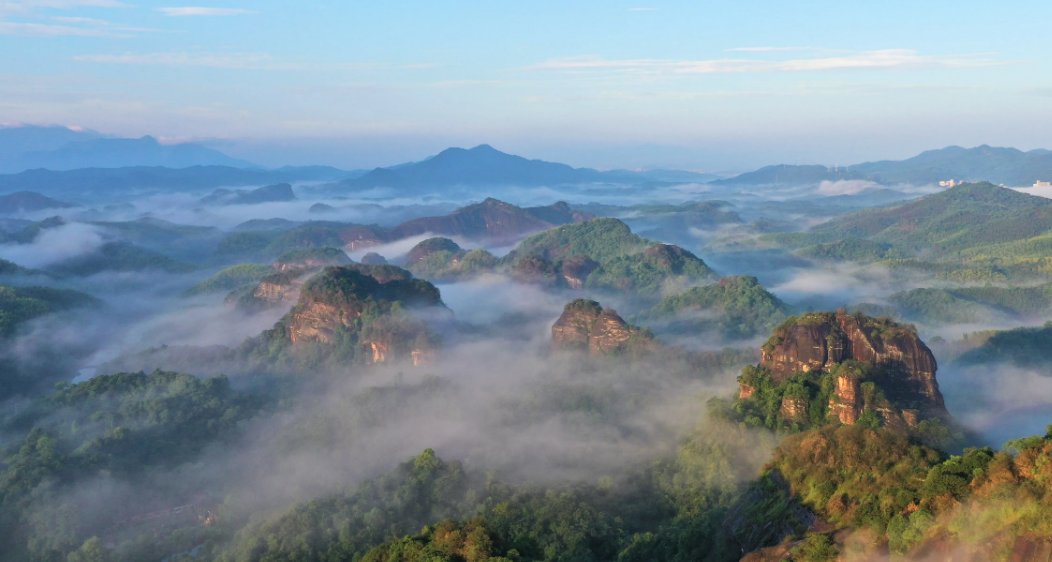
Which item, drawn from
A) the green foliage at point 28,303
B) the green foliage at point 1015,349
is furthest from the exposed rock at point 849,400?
the green foliage at point 28,303

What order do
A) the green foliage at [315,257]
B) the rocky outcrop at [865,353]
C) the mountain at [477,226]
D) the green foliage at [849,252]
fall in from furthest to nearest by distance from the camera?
the mountain at [477,226], the green foliage at [849,252], the green foliage at [315,257], the rocky outcrop at [865,353]

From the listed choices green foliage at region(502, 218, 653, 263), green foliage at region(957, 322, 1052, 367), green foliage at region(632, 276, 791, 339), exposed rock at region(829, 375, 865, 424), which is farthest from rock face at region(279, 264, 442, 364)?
green foliage at region(502, 218, 653, 263)

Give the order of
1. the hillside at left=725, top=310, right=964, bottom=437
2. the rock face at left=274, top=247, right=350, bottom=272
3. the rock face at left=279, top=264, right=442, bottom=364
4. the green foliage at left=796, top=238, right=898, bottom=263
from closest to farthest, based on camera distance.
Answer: the hillside at left=725, top=310, right=964, bottom=437 → the rock face at left=279, top=264, right=442, bottom=364 → the rock face at left=274, top=247, right=350, bottom=272 → the green foliage at left=796, top=238, right=898, bottom=263

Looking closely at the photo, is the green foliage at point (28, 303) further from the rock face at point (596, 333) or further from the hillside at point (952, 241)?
the hillside at point (952, 241)

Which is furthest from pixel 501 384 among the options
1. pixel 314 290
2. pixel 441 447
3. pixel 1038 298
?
pixel 1038 298

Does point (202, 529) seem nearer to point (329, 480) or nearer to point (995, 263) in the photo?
point (329, 480)

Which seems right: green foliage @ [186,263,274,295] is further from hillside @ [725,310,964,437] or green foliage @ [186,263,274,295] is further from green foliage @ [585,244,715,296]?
hillside @ [725,310,964,437]
